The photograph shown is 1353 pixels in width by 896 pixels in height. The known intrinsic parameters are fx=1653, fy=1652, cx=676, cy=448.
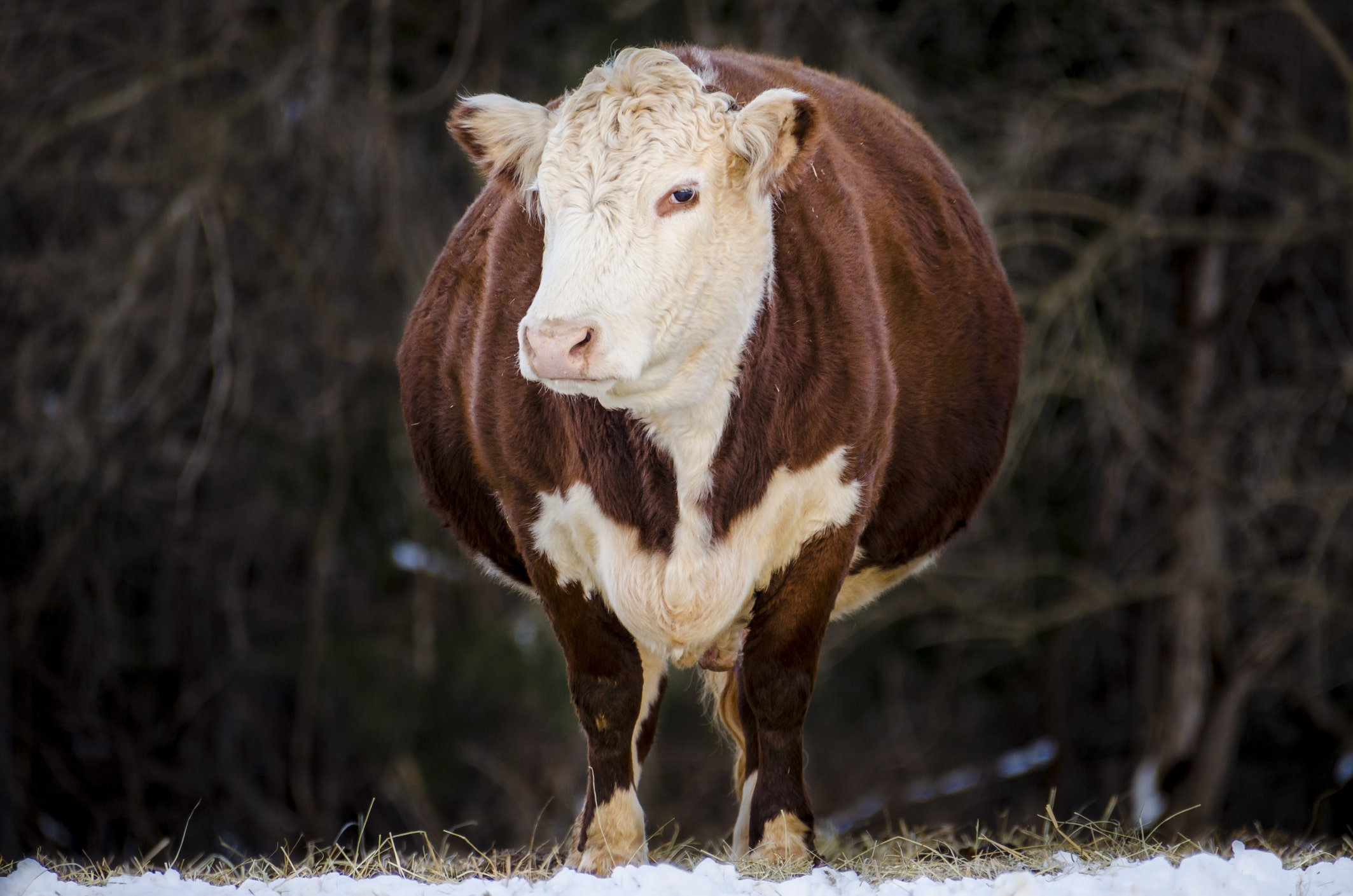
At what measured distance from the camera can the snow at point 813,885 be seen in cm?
330

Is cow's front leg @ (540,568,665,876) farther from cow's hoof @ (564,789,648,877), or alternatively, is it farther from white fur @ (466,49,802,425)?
white fur @ (466,49,802,425)

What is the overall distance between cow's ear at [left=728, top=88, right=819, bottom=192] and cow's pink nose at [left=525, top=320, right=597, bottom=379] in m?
0.67

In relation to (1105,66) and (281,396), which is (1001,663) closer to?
(1105,66)

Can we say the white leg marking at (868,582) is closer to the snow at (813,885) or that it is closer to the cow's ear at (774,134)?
the snow at (813,885)

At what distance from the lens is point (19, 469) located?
9602 millimetres

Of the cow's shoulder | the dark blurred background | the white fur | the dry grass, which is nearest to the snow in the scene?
the dry grass

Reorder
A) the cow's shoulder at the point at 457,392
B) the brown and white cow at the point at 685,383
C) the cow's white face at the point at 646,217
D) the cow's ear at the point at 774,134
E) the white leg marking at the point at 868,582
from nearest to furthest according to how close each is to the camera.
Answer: the cow's white face at the point at 646,217 → the brown and white cow at the point at 685,383 → the cow's ear at the point at 774,134 → the cow's shoulder at the point at 457,392 → the white leg marking at the point at 868,582

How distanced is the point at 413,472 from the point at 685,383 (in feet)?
25.2

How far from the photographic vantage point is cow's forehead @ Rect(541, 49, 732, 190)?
11.9ft

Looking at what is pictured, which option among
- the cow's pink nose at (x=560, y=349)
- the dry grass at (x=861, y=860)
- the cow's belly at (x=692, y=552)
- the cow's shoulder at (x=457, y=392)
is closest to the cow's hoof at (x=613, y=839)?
the dry grass at (x=861, y=860)

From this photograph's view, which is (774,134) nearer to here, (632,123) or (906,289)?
(632,123)

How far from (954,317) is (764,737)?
144 cm

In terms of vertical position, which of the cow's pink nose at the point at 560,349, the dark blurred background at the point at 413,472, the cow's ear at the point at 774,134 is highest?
the cow's ear at the point at 774,134

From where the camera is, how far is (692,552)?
387cm
